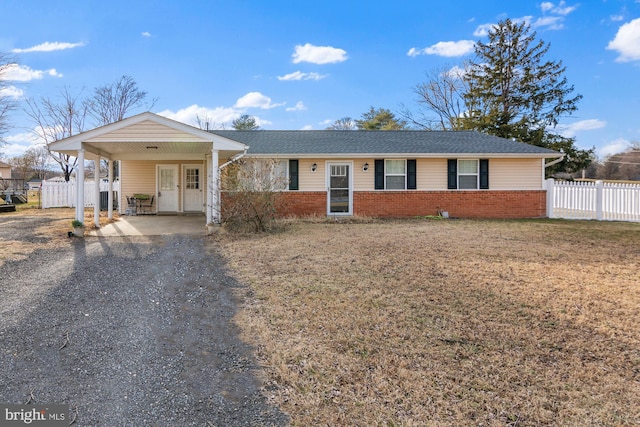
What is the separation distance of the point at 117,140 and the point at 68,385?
9.09m

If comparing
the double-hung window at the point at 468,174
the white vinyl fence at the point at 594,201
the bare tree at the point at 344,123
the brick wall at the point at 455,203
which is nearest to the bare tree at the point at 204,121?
the bare tree at the point at 344,123

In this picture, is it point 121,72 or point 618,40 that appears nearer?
point 618,40

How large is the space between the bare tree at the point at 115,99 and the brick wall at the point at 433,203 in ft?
75.6

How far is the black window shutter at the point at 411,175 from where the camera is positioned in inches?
582

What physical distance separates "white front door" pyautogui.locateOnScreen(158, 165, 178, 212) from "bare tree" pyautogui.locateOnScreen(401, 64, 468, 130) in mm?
22608

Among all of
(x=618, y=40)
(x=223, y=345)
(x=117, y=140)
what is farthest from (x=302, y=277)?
(x=618, y=40)

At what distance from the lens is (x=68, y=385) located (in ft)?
9.55

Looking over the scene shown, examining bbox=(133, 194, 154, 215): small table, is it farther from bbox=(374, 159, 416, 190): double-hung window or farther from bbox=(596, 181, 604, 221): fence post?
bbox=(596, 181, 604, 221): fence post

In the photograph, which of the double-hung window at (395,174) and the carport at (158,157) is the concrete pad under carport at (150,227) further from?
the double-hung window at (395,174)

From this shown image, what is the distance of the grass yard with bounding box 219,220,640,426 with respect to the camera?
2.62m

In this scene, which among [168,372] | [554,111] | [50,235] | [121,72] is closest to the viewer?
[168,372]

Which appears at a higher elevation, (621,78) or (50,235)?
(621,78)

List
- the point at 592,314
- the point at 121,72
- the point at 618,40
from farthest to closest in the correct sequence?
1. the point at 121,72
2. the point at 618,40
3. the point at 592,314

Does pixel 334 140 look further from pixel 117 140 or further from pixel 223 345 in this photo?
pixel 223 345
